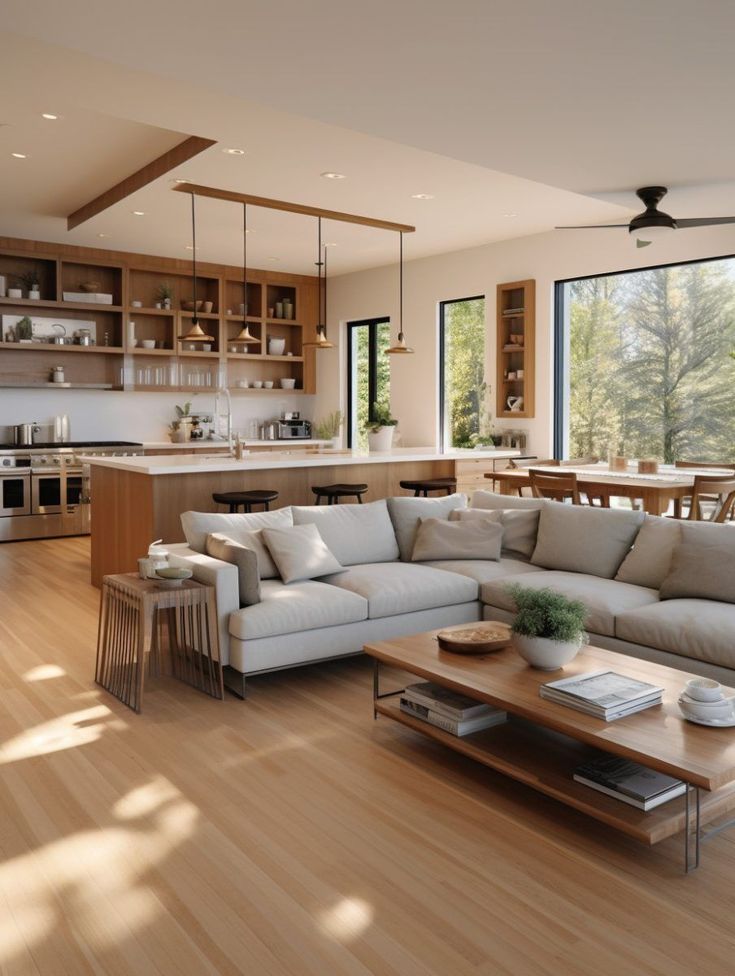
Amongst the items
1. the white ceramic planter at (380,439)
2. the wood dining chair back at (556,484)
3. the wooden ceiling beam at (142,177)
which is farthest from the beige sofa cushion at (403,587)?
the wooden ceiling beam at (142,177)

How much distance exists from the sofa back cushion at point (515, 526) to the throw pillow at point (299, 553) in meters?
1.10

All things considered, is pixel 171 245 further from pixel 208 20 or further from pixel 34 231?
pixel 208 20

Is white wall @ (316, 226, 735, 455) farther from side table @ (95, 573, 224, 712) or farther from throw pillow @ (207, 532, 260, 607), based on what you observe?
side table @ (95, 573, 224, 712)

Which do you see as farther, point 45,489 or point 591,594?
point 45,489

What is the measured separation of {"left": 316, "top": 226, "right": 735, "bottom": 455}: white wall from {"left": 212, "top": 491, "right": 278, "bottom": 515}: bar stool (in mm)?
3120

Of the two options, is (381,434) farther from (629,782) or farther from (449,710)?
(629,782)

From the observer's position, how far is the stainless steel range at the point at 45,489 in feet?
27.6

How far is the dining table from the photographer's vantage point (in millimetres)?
5613

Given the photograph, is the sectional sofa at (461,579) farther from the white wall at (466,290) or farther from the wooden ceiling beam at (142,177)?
the white wall at (466,290)

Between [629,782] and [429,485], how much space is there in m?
4.54

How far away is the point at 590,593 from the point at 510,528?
3.72 feet

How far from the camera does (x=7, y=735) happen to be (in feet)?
11.6

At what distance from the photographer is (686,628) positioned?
368 centimetres

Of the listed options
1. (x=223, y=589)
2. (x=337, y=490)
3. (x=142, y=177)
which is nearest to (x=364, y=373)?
(x=337, y=490)
